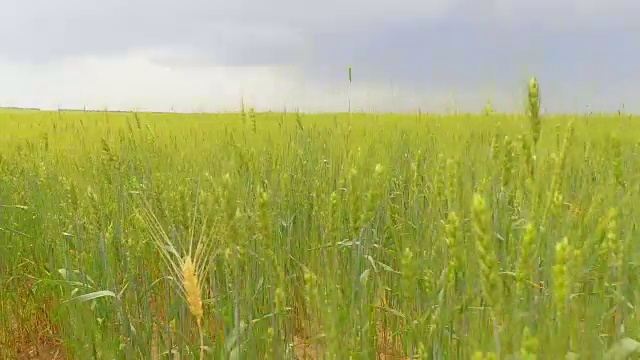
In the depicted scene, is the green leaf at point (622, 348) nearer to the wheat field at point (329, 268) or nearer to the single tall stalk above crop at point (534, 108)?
the wheat field at point (329, 268)

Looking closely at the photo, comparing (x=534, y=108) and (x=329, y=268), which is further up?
(x=534, y=108)

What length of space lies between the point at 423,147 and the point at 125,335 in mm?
2271

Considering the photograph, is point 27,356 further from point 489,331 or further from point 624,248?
point 624,248

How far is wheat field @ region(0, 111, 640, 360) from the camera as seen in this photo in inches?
35.6

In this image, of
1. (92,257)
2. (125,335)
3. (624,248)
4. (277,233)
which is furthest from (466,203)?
(92,257)

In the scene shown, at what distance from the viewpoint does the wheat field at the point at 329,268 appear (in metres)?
0.90

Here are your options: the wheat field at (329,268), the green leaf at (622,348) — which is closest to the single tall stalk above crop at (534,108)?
the wheat field at (329,268)

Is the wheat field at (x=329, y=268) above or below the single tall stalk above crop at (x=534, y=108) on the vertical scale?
below

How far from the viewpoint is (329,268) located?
1298mm

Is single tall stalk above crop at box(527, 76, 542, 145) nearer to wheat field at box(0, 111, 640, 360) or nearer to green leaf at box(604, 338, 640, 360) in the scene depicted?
wheat field at box(0, 111, 640, 360)

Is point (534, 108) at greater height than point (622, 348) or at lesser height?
greater

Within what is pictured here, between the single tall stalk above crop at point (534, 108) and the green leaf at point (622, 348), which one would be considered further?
the single tall stalk above crop at point (534, 108)

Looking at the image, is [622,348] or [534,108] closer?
[622,348]

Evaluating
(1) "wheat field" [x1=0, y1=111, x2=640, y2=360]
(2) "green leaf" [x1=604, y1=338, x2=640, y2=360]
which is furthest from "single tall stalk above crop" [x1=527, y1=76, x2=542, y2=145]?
(2) "green leaf" [x1=604, y1=338, x2=640, y2=360]
